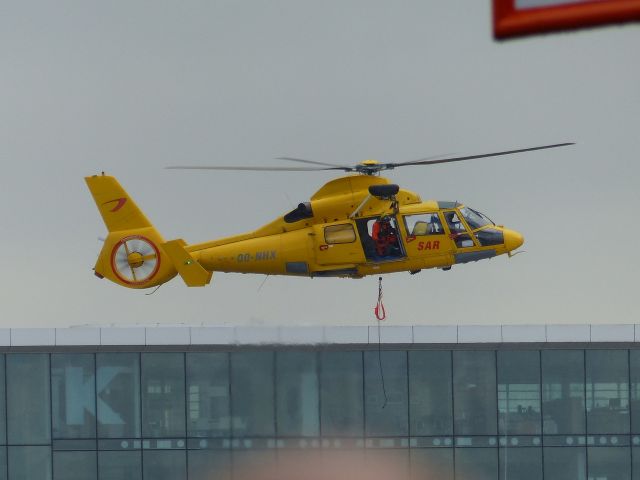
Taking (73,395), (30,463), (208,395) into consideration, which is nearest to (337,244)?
(208,395)

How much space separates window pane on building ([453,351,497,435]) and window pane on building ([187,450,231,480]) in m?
6.69

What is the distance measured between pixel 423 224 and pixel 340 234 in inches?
74.0

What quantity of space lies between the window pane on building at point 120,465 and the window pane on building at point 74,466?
0.75 ft

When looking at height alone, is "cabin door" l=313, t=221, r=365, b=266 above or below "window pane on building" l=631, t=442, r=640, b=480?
above

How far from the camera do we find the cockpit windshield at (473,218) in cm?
3188

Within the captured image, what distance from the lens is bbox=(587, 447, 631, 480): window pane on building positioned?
39969 mm

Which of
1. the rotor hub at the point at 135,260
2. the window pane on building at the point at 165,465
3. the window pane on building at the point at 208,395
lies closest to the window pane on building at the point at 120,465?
the window pane on building at the point at 165,465

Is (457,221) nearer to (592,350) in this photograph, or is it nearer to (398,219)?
(398,219)

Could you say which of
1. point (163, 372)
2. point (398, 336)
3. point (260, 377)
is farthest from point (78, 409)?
point (398, 336)

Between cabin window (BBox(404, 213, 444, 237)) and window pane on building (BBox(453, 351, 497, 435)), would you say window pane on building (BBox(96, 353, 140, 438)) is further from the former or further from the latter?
cabin window (BBox(404, 213, 444, 237))

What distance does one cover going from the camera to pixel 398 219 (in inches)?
1222

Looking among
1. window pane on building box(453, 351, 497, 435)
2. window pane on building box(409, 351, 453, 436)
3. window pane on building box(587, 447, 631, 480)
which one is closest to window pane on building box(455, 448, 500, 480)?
window pane on building box(453, 351, 497, 435)

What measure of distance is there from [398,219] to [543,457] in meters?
12.2

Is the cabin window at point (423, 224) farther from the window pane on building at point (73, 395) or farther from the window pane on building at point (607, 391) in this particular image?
the window pane on building at point (73, 395)
